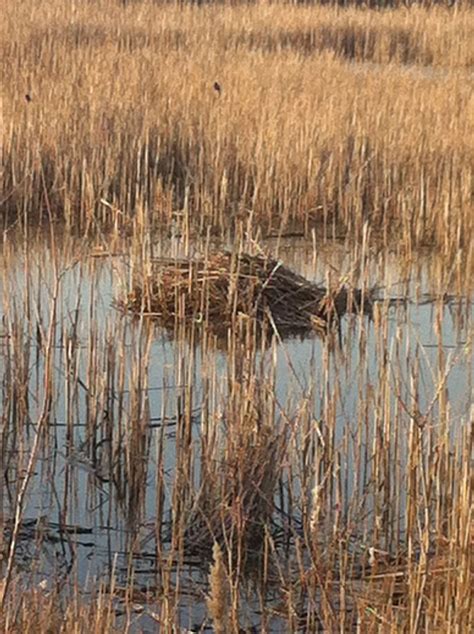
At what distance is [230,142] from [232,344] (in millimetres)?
4254

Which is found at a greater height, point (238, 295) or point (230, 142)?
point (230, 142)

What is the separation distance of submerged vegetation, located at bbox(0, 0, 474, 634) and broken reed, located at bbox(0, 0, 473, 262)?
3 cm

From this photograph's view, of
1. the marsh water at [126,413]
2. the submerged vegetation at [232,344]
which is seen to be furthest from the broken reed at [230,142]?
the marsh water at [126,413]

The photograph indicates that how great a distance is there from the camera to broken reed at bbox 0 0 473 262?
6.69 metres

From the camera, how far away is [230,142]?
25.4 feet

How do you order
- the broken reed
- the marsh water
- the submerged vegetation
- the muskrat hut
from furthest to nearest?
the broken reed < the muskrat hut < the marsh water < the submerged vegetation

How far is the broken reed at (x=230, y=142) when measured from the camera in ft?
22.0

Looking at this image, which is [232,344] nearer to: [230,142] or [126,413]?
[126,413]

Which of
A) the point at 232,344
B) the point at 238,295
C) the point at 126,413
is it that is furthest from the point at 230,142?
the point at 232,344

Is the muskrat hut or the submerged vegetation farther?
the muskrat hut

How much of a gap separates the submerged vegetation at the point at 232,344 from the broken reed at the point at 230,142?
26 mm

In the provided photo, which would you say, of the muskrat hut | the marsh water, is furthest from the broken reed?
the marsh water

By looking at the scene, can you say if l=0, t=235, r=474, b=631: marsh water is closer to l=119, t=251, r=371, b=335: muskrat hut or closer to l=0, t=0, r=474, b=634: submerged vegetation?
l=0, t=0, r=474, b=634: submerged vegetation

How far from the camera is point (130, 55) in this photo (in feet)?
33.5
